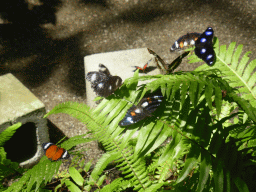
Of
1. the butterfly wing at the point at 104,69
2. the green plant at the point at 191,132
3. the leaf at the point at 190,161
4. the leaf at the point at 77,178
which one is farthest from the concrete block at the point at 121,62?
the leaf at the point at 190,161

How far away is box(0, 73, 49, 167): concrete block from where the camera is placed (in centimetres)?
229

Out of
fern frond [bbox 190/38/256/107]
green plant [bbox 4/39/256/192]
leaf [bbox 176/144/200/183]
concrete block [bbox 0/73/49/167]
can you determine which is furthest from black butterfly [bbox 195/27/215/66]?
concrete block [bbox 0/73/49/167]

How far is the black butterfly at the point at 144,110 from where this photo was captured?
1509 millimetres

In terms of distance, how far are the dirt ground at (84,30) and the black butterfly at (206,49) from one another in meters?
1.48

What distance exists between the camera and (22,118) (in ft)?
7.52

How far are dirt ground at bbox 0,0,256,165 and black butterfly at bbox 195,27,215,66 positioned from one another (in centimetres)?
148

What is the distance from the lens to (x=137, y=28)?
13.6 ft

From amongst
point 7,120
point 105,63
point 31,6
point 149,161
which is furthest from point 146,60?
point 31,6

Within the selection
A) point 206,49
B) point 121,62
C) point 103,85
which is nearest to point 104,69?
point 121,62

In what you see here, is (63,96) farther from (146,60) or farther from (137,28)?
(137,28)

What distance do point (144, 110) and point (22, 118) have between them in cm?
146

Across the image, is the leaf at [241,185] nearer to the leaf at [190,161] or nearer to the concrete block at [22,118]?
the leaf at [190,161]

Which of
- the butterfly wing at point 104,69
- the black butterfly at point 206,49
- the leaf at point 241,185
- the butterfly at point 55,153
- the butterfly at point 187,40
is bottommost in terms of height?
the leaf at point 241,185

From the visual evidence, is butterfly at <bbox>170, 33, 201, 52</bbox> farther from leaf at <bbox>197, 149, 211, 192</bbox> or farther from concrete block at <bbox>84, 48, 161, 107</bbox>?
leaf at <bbox>197, 149, 211, 192</bbox>
